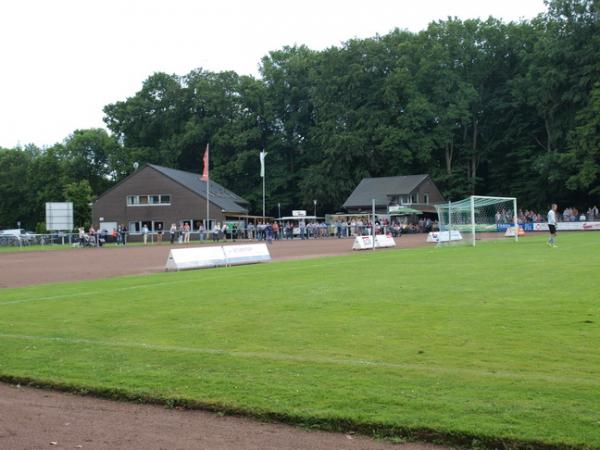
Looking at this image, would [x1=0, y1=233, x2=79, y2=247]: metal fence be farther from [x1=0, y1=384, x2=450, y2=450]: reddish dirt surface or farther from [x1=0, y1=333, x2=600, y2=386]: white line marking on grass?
[x1=0, y1=384, x2=450, y2=450]: reddish dirt surface

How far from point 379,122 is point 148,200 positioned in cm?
2952

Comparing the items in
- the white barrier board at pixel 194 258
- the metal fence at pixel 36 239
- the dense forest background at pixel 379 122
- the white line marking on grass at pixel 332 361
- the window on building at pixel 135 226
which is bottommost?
the white line marking on grass at pixel 332 361

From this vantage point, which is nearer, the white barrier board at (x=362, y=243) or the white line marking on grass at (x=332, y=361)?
the white line marking on grass at (x=332, y=361)

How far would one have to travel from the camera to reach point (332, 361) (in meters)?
7.62

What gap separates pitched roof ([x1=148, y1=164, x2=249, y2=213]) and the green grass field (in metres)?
53.3

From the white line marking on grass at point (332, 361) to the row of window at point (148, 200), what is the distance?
59.9m

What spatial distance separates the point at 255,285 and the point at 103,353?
782 centimetres

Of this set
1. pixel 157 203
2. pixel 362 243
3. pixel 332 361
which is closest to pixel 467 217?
pixel 362 243

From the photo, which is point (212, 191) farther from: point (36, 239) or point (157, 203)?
point (36, 239)

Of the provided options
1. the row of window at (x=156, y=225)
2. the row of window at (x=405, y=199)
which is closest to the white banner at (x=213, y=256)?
the row of window at (x=156, y=225)

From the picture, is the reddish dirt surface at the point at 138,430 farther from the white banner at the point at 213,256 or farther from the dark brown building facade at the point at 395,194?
the dark brown building facade at the point at 395,194

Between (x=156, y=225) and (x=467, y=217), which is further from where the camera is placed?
(x=156, y=225)

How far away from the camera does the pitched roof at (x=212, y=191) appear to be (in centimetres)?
6806

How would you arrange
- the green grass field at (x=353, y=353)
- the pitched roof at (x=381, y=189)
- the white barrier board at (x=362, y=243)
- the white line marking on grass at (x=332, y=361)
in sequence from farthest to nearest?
the pitched roof at (x=381, y=189) → the white barrier board at (x=362, y=243) → the white line marking on grass at (x=332, y=361) → the green grass field at (x=353, y=353)
